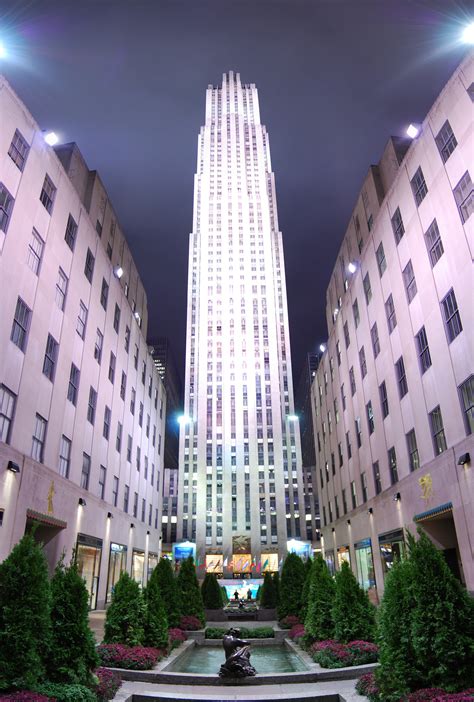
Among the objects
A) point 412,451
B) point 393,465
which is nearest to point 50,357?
point 412,451

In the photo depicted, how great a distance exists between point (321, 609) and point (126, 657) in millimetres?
7665

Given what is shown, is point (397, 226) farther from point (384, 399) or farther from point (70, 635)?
point (70, 635)

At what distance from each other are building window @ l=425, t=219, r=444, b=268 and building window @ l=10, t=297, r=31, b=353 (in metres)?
20.5

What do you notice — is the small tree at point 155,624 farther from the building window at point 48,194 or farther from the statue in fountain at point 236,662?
the building window at point 48,194

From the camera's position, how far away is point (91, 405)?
114 feet

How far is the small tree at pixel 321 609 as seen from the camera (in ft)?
58.4

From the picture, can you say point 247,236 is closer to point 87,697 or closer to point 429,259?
point 429,259

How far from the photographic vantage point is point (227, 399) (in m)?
128

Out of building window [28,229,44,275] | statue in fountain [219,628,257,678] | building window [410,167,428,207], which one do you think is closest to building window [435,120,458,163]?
building window [410,167,428,207]

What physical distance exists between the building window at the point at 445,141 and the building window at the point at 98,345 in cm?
2524

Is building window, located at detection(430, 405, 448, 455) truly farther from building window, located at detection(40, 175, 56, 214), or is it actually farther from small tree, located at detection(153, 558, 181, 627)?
building window, located at detection(40, 175, 56, 214)

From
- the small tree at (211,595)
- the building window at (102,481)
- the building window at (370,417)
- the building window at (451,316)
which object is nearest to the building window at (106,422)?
the building window at (102,481)

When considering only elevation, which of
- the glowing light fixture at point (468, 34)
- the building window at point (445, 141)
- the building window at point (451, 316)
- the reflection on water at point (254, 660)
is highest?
the glowing light fixture at point (468, 34)

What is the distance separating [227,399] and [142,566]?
78625 millimetres
